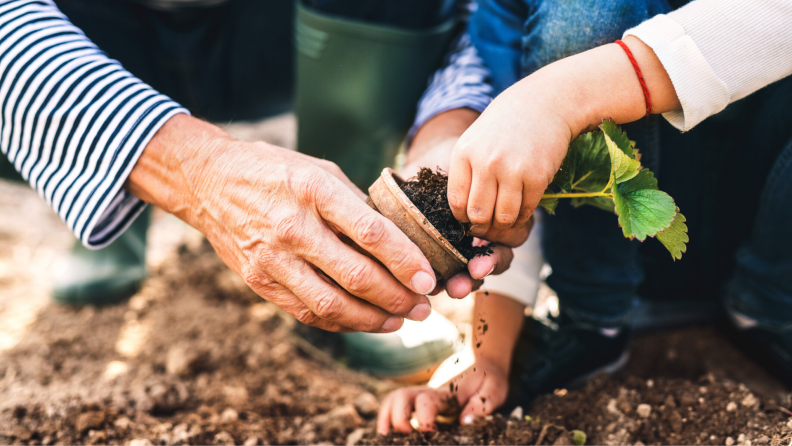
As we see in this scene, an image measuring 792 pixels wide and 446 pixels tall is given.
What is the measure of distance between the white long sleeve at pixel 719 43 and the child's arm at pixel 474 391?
78 cm

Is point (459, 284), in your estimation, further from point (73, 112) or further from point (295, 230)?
point (73, 112)

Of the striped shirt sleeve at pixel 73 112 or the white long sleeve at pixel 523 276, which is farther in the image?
the white long sleeve at pixel 523 276

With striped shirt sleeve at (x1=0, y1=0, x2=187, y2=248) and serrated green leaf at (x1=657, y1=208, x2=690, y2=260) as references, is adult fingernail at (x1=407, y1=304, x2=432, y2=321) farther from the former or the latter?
striped shirt sleeve at (x1=0, y1=0, x2=187, y2=248)

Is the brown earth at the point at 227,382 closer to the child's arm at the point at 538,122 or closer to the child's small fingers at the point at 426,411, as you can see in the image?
the child's small fingers at the point at 426,411

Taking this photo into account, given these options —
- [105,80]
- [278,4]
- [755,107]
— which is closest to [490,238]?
[755,107]

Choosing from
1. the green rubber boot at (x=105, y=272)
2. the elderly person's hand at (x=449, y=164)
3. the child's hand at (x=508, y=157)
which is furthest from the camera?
the green rubber boot at (x=105, y=272)

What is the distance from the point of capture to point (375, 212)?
3.60 feet

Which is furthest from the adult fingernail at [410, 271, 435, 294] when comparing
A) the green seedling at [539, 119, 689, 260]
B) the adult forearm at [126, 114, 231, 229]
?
the adult forearm at [126, 114, 231, 229]

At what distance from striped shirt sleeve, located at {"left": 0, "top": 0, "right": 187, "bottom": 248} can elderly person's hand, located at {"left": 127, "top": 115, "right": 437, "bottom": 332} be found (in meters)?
0.07

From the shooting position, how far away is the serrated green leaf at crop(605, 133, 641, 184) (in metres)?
1.03

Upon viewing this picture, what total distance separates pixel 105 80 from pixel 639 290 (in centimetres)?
221

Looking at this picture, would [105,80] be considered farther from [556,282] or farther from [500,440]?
[556,282]

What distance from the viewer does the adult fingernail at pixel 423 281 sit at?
1096 mm

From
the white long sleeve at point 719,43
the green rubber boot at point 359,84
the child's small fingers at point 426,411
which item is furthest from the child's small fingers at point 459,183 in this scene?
the green rubber boot at point 359,84
